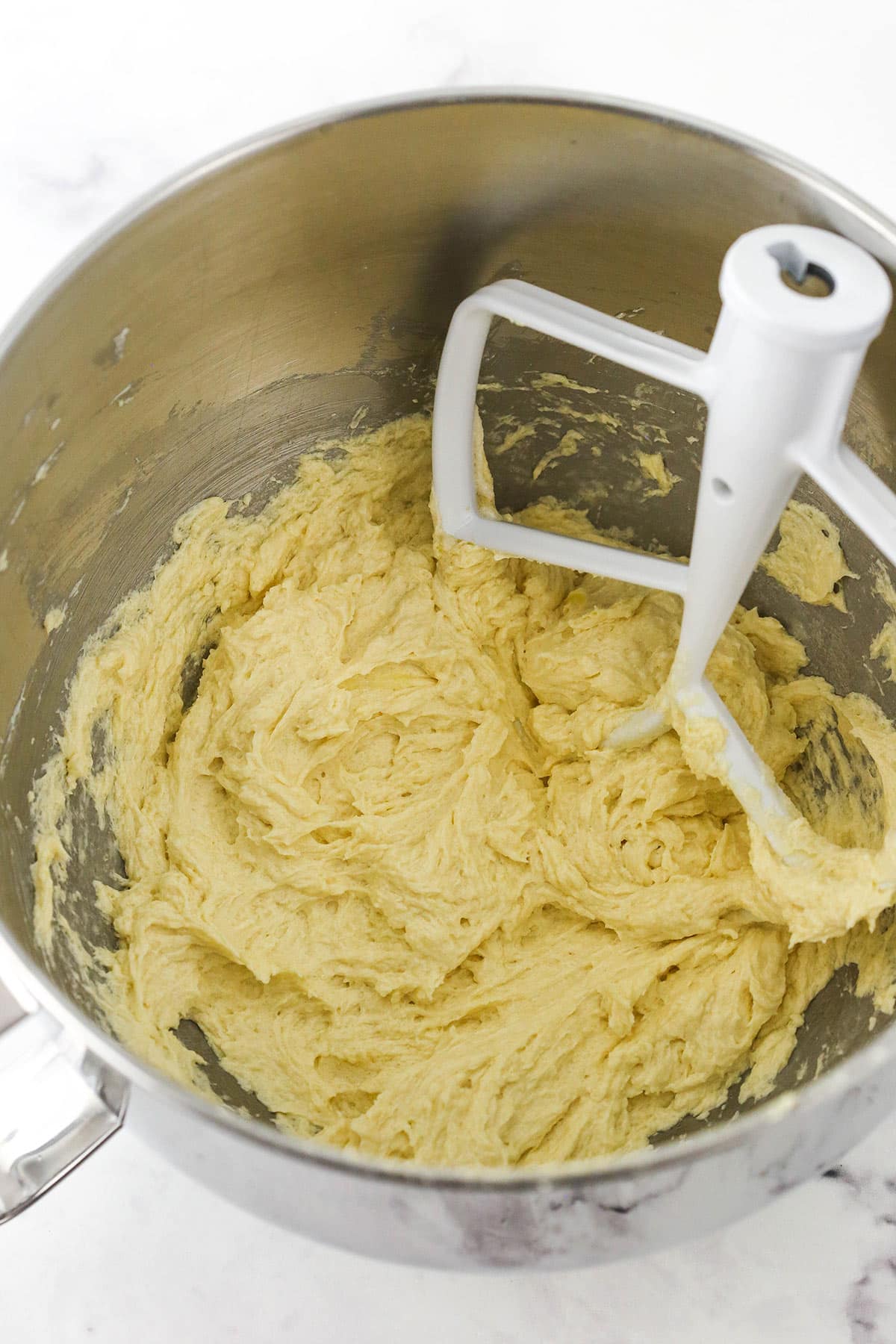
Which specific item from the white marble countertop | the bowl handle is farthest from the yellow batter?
the white marble countertop

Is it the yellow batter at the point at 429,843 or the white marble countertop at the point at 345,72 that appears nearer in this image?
the yellow batter at the point at 429,843

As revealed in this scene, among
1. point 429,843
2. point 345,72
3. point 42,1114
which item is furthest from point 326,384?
point 42,1114

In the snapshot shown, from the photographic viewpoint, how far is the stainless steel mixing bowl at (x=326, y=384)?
117cm

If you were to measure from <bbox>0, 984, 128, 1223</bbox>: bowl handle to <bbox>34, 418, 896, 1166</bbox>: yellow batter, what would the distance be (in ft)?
1.01

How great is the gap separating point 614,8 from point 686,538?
4.04ft

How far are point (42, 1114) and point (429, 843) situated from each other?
0.78m

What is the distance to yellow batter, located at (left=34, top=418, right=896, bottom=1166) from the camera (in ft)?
5.42

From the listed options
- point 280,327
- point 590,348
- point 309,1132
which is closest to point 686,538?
point 590,348

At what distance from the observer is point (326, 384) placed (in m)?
1.88

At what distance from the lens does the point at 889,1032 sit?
3.76 feet

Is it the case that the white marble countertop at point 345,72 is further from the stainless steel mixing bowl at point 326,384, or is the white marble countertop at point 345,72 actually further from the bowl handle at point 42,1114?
the bowl handle at point 42,1114

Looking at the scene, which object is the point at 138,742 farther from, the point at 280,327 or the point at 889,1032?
the point at 889,1032

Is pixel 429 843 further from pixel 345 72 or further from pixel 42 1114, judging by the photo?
pixel 345 72

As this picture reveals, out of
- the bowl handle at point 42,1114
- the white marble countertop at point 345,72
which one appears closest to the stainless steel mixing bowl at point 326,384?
the bowl handle at point 42,1114
